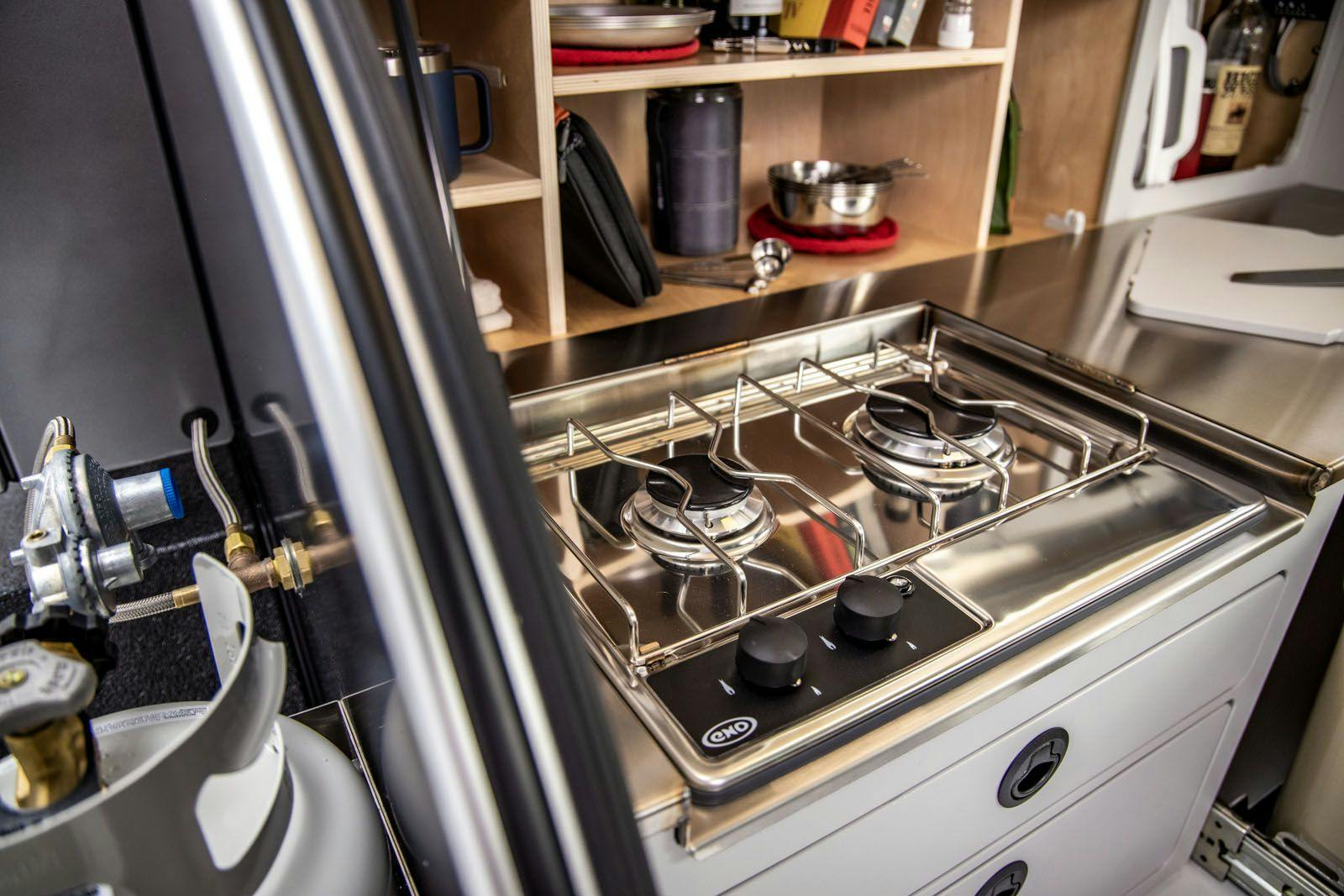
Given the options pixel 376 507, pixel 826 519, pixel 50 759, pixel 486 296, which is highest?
pixel 376 507

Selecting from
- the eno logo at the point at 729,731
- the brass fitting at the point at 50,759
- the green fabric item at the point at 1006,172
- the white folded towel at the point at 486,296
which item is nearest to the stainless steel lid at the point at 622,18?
the white folded towel at the point at 486,296

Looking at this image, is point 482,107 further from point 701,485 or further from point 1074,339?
point 1074,339

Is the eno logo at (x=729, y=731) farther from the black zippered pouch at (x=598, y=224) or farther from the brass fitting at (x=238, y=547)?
the black zippered pouch at (x=598, y=224)

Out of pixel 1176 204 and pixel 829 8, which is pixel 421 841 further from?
pixel 1176 204

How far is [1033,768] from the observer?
82cm

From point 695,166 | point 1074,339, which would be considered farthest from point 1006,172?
point 695,166

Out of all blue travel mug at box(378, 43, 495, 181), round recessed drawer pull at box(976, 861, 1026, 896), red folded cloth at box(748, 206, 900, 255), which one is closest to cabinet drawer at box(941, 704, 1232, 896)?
round recessed drawer pull at box(976, 861, 1026, 896)

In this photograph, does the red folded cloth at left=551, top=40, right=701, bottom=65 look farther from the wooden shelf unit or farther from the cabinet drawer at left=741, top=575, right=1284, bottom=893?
the cabinet drawer at left=741, top=575, right=1284, bottom=893

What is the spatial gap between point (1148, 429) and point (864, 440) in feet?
1.04

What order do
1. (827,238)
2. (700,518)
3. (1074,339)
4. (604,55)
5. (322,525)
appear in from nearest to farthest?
(322,525) → (700,518) → (604,55) → (1074,339) → (827,238)

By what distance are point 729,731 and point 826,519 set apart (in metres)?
0.28

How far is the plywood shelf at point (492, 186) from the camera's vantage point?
3.07 feet

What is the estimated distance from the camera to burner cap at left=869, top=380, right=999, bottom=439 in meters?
0.91

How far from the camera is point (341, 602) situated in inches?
16.8
